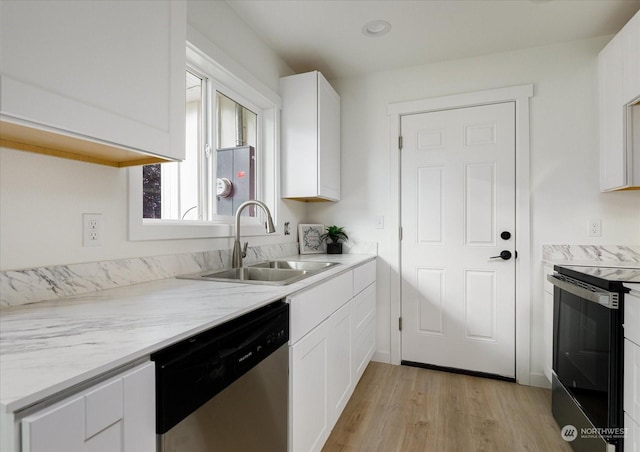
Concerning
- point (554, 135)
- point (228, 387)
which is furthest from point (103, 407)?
point (554, 135)

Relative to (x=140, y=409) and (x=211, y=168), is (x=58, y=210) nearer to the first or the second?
(x=140, y=409)

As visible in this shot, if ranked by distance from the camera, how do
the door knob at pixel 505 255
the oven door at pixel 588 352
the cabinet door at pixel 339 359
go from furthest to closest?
the door knob at pixel 505 255, the cabinet door at pixel 339 359, the oven door at pixel 588 352

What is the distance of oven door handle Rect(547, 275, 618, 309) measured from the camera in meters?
1.42

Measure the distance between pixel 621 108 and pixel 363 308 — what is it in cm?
197

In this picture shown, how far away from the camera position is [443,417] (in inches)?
78.5

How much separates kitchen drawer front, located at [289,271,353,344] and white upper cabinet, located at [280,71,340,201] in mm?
809

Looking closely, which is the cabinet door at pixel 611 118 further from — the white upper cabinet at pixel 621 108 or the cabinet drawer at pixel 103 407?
the cabinet drawer at pixel 103 407

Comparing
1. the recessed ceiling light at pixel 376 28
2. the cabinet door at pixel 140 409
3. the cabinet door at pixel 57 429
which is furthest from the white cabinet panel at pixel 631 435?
the recessed ceiling light at pixel 376 28

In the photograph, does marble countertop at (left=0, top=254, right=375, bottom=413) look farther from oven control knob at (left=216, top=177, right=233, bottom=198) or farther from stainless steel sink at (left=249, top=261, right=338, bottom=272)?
oven control knob at (left=216, top=177, right=233, bottom=198)

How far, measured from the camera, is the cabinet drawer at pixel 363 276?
2.17 meters

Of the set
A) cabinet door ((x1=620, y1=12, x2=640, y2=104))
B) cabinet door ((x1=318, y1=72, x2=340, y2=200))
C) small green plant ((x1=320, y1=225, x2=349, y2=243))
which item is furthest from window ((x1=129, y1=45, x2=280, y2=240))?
cabinet door ((x1=620, y1=12, x2=640, y2=104))

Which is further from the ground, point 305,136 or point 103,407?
point 305,136

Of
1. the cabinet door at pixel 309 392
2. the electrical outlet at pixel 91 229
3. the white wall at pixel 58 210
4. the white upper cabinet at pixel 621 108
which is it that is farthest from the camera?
the white upper cabinet at pixel 621 108

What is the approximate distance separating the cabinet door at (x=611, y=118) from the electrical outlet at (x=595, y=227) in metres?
0.22
